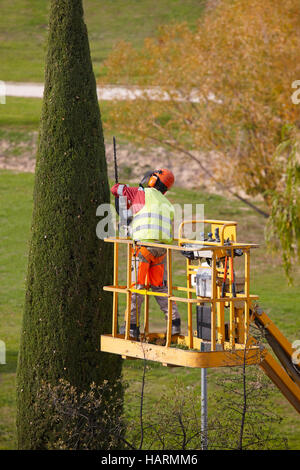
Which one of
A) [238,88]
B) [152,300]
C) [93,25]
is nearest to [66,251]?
[152,300]

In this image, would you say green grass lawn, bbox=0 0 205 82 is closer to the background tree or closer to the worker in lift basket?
the background tree

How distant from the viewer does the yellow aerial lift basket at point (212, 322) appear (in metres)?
10.1

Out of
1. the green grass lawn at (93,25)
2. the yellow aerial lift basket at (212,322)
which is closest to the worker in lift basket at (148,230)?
the yellow aerial lift basket at (212,322)

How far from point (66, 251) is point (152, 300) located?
14.0 metres

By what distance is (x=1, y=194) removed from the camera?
34.5 m

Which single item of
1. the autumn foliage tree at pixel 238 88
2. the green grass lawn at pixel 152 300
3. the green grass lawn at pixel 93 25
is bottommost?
the green grass lawn at pixel 152 300

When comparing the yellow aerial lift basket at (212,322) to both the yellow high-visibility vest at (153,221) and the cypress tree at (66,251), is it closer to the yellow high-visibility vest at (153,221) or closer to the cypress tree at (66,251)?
the yellow high-visibility vest at (153,221)

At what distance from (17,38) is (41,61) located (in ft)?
8.61

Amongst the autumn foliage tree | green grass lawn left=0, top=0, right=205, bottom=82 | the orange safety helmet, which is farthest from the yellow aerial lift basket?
green grass lawn left=0, top=0, right=205, bottom=82

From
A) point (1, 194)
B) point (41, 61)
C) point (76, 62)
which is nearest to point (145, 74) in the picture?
point (1, 194)

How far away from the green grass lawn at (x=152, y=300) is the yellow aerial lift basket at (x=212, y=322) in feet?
3.54

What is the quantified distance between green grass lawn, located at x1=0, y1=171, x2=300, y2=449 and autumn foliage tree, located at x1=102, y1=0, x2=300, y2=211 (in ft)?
9.85

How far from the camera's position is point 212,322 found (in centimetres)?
1013

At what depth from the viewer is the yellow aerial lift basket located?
10102 millimetres
